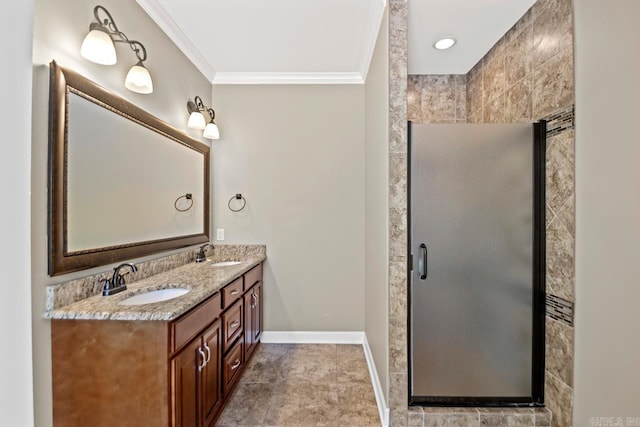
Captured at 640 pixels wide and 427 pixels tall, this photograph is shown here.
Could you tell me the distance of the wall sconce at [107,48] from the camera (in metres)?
1.29

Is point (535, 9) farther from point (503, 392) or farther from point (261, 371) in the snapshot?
point (261, 371)

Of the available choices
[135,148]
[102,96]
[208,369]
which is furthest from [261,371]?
[102,96]

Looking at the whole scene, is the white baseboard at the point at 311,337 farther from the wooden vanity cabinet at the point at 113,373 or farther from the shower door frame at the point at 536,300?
the wooden vanity cabinet at the point at 113,373

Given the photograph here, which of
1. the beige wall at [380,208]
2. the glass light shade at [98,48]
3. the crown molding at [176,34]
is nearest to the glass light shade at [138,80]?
the glass light shade at [98,48]

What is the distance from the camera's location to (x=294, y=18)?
1965mm

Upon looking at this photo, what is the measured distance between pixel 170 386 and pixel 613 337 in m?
2.02

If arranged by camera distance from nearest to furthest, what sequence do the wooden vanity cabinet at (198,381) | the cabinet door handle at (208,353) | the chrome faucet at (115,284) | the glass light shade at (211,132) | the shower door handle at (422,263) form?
the wooden vanity cabinet at (198,381)
the chrome faucet at (115,284)
the cabinet door handle at (208,353)
the shower door handle at (422,263)
the glass light shade at (211,132)

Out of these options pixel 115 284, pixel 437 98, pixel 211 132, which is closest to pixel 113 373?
pixel 115 284

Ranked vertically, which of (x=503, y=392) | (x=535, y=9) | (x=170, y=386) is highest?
(x=535, y=9)

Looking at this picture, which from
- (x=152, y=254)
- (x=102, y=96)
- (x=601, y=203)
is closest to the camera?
(x=601, y=203)

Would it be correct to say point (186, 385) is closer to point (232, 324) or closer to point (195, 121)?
point (232, 324)

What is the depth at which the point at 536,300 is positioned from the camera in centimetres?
164

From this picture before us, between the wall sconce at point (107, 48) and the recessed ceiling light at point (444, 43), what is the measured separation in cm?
205

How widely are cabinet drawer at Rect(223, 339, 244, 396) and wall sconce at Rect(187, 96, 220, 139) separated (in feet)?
5.85
